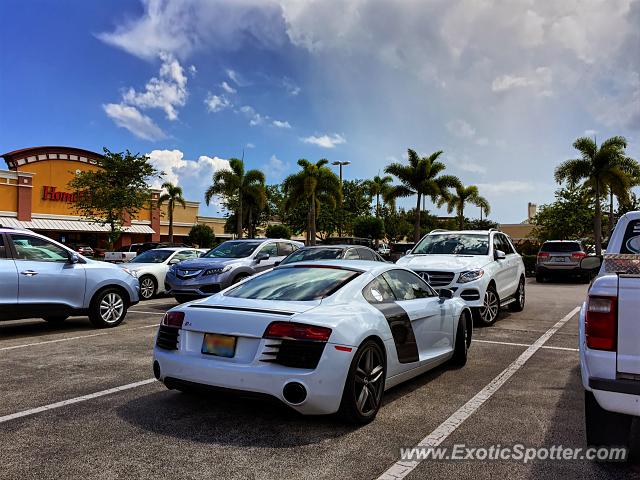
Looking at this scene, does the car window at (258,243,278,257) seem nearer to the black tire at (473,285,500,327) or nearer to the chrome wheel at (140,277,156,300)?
the chrome wheel at (140,277,156,300)

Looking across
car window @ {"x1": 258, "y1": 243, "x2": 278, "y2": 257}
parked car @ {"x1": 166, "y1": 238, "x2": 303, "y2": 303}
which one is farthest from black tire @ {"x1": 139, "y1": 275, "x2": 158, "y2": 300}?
car window @ {"x1": 258, "y1": 243, "x2": 278, "y2": 257}

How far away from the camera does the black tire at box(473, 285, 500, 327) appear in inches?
383

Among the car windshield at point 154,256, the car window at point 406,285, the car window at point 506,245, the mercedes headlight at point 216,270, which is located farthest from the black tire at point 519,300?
the car windshield at point 154,256

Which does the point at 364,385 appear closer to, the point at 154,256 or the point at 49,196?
the point at 154,256

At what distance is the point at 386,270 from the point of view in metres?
5.54

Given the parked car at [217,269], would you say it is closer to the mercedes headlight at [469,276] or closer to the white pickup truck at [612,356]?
the mercedes headlight at [469,276]

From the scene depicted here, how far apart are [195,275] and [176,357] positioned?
7749 millimetres

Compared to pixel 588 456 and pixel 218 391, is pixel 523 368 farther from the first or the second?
pixel 218 391

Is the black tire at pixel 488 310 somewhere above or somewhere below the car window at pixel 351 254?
below

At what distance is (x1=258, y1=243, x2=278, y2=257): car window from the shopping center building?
34.1m

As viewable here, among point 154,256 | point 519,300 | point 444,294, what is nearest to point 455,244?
point 519,300

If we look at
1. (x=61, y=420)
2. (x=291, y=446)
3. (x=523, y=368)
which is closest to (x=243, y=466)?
(x=291, y=446)

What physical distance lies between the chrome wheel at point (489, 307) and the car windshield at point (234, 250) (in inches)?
233

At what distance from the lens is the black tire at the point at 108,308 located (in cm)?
916
